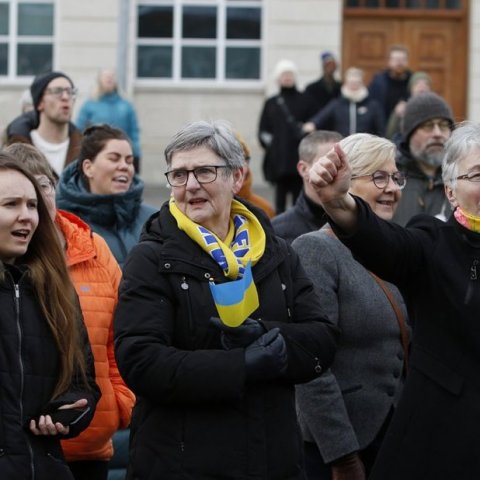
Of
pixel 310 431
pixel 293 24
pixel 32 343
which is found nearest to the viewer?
pixel 32 343

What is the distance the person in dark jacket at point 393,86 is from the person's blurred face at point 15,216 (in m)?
10.7

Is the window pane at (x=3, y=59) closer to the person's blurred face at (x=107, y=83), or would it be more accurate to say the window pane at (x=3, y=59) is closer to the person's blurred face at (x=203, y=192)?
the person's blurred face at (x=107, y=83)

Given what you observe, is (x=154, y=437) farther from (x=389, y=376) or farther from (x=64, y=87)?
(x=64, y=87)

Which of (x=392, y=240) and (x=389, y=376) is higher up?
(x=392, y=240)

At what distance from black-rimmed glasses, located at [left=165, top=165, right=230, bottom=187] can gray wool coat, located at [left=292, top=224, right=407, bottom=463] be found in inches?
34.0

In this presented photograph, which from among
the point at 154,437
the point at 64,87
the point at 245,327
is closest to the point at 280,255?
the point at 245,327

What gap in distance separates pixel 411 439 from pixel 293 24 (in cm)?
1409

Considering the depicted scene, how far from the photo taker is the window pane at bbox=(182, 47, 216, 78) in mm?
18172

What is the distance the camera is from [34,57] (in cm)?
1812

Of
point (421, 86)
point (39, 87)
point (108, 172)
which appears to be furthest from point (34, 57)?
point (108, 172)

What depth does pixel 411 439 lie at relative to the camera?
13.2ft

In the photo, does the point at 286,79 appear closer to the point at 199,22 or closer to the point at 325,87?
the point at 325,87

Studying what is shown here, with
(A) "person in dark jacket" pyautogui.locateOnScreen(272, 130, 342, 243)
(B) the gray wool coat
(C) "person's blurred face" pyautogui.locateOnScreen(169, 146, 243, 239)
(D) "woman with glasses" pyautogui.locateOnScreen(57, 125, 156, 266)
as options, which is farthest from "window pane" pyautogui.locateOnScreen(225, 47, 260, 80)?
(C) "person's blurred face" pyautogui.locateOnScreen(169, 146, 243, 239)

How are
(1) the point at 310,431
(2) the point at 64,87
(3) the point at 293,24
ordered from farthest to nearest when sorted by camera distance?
1. (3) the point at 293,24
2. (2) the point at 64,87
3. (1) the point at 310,431
